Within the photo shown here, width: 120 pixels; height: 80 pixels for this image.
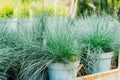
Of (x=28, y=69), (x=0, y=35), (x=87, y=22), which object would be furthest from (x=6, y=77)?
(x=87, y=22)

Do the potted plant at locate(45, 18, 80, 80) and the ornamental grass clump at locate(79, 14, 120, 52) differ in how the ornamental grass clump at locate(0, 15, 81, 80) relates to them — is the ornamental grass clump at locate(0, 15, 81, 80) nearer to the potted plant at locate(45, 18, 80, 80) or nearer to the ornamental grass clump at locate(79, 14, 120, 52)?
the potted plant at locate(45, 18, 80, 80)

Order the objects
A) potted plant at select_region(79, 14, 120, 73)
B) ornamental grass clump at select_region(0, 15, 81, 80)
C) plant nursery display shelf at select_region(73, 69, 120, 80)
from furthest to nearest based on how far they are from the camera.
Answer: potted plant at select_region(79, 14, 120, 73) → plant nursery display shelf at select_region(73, 69, 120, 80) → ornamental grass clump at select_region(0, 15, 81, 80)

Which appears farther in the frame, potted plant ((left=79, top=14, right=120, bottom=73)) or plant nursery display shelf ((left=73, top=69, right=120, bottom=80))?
potted plant ((left=79, top=14, right=120, bottom=73))

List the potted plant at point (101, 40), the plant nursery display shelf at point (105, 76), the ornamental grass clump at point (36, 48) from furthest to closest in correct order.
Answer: the potted plant at point (101, 40) → the plant nursery display shelf at point (105, 76) → the ornamental grass clump at point (36, 48)

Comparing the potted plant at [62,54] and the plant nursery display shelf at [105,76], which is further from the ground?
the potted plant at [62,54]

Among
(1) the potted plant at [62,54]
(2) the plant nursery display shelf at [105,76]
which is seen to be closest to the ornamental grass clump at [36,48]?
(1) the potted plant at [62,54]

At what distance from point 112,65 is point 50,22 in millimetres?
1124

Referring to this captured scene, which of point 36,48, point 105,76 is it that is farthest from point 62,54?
point 105,76

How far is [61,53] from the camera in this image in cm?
238

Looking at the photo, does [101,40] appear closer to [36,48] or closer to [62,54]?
[62,54]

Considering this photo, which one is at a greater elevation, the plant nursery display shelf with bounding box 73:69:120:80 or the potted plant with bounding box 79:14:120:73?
the potted plant with bounding box 79:14:120:73

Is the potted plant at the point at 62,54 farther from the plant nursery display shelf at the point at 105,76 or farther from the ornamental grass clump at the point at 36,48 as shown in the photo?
the plant nursery display shelf at the point at 105,76

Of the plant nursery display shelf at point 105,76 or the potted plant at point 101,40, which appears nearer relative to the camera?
the plant nursery display shelf at point 105,76

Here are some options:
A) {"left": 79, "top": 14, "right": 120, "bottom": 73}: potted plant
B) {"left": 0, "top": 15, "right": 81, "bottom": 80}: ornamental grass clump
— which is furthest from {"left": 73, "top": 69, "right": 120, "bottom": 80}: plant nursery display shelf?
{"left": 0, "top": 15, "right": 81, "bottom": 80}: ornamental grass clump
